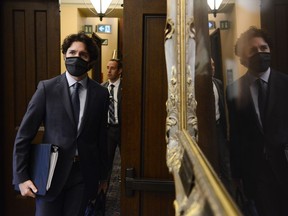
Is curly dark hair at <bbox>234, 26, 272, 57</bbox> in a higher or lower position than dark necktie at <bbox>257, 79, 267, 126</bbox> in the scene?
higher

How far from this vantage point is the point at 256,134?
17.5 inches

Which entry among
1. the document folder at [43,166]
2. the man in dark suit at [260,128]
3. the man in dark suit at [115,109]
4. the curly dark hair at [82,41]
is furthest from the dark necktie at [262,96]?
the man in dark suit at [115,109]

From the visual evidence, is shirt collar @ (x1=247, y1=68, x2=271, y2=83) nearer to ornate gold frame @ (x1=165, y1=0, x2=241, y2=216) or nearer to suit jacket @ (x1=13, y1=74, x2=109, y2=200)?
ornate gold frame @ (x1=165, y1=0, x2=241, y2=216)

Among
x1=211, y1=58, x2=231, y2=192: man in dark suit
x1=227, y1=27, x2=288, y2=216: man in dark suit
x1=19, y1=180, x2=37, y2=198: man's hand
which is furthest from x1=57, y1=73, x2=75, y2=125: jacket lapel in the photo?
x1=227, y1=27, x2=288, y2=216: man in dark suit

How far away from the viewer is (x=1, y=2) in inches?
97.7

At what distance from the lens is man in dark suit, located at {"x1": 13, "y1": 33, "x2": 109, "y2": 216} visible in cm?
162

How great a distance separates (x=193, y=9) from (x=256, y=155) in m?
0.53

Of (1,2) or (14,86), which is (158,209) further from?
(1,2)

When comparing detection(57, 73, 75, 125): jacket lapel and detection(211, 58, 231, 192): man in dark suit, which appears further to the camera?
detection(57, 73, 75, 125): jacket lapel

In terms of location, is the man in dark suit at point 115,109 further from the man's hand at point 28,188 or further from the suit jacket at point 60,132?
the man's hand at point 28,188

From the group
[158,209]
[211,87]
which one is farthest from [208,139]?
[158,209]

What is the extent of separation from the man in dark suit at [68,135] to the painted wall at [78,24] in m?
1.35

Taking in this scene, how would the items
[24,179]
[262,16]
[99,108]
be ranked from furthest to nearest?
[99,108], [24,179], [262,16]

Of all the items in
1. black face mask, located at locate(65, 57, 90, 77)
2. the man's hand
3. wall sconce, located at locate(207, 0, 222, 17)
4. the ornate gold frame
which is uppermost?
black face mask, located at locate(65, 57, 90, 77)
